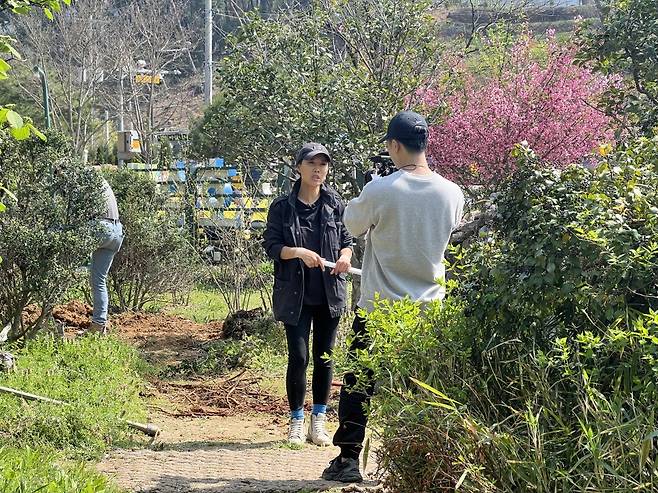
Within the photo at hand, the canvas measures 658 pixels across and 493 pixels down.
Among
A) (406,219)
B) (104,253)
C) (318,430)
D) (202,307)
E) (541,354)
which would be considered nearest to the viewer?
(541,354)

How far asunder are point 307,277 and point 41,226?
2.90 metres

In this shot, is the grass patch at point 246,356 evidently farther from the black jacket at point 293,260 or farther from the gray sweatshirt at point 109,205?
the black jacket at point 293,260

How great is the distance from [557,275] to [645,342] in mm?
384

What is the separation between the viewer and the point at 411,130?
4520 millimetres

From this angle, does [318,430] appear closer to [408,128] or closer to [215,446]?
[215,446]

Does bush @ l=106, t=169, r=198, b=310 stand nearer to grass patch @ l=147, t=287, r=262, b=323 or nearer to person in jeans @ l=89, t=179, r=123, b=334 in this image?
grass patch @ l=147, t=287, r=262, b=323

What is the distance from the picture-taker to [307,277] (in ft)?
18.9

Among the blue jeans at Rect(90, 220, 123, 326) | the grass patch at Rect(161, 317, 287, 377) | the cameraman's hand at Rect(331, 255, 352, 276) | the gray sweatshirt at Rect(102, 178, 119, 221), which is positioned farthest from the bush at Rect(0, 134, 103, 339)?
the cameraman's hand at Rect(331, 255, 352, 276)

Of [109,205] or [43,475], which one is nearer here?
[43,475]

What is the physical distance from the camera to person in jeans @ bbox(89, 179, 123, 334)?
27.5 feet

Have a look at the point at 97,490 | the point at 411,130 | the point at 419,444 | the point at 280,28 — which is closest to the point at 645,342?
the point at 419,444

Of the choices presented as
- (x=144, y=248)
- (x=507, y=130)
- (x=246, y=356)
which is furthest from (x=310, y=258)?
(x=144, y=248)

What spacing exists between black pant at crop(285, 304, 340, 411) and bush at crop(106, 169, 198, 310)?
18.7ft

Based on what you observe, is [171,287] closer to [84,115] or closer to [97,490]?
[97,490]
